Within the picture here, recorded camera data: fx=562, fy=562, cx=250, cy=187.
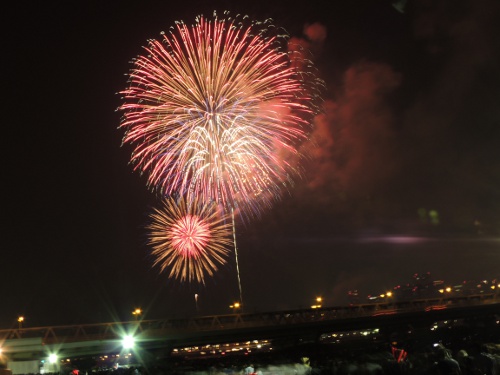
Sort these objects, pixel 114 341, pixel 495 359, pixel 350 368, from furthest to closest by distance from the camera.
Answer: pixel 114 341, pixel 350 368, pixel 495 359

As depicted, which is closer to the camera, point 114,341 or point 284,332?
point 114,341

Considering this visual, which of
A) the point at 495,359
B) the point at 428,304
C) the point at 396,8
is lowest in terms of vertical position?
the point at 495,359

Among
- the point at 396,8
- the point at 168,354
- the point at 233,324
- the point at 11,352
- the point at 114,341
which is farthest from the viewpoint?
the point at 168,354

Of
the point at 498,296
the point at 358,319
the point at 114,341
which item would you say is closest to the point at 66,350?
the point at 114,341

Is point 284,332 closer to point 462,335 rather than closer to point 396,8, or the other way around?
point 462,335
